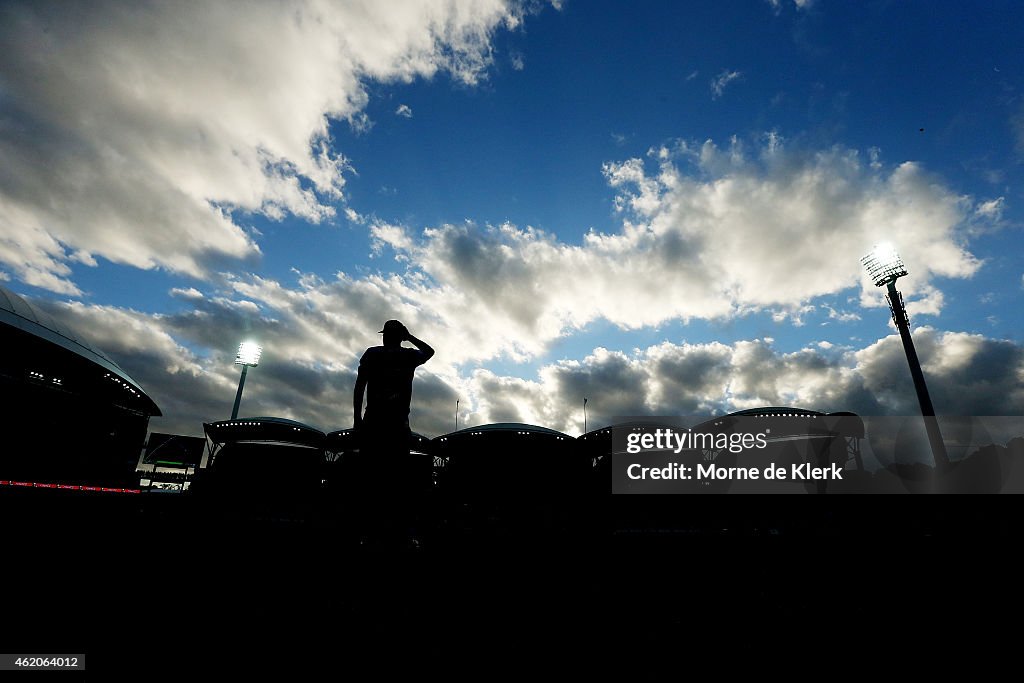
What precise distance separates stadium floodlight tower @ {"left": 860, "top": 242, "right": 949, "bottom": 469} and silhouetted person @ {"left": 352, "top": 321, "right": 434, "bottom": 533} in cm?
2736

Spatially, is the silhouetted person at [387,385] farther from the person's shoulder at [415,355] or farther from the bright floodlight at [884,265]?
the bright floodlight at [884,265]

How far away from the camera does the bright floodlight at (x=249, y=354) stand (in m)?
35.8

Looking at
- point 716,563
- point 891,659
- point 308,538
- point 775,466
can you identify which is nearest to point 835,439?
point 775,466

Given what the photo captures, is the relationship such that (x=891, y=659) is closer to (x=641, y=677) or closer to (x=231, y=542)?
(x=641, y=677)

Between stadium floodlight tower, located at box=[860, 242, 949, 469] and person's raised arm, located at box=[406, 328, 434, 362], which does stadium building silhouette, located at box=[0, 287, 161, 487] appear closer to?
person's raised arm, located at box=[406, 328, 434, 362]

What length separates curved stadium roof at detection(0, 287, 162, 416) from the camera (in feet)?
76.0

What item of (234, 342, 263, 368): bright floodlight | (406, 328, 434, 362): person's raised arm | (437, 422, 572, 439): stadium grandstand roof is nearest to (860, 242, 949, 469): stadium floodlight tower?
(437, 422, 572, 439): stadium grandstand roof

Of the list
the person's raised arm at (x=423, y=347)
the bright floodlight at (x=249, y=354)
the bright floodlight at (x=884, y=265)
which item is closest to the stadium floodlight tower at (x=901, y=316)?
the bright floodlight at (x=884, y=265)

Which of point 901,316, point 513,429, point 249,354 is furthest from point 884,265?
point 249,354

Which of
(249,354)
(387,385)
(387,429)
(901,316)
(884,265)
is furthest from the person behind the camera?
(249,354)

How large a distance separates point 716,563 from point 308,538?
436cm

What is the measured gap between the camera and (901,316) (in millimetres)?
24438

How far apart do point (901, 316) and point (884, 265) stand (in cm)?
661

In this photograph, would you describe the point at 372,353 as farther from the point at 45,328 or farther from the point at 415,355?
the point at 45,328
